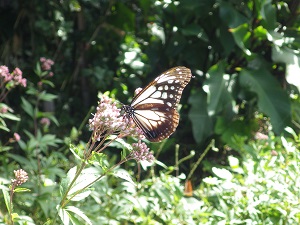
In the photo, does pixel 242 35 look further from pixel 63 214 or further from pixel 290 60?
pixel 63 214

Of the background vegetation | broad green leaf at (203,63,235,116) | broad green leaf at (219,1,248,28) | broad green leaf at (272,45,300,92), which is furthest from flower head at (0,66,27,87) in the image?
broad green leaf at (272,45,300,92)

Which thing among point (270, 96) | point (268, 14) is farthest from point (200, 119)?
point (268, 14)

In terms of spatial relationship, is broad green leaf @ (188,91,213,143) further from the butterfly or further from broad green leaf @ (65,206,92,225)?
broad green leaf @ (65,206,92,225)

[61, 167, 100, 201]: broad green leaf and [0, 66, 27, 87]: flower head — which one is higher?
[0, 66, 27, 87]: flower head

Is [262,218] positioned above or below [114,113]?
below

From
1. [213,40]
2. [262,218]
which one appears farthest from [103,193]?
[213,40]

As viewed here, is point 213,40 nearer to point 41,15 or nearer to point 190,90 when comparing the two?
point 190,90

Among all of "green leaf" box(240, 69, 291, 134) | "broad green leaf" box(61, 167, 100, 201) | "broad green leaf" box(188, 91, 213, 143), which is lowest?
"broad green leaf" box(188, 91, 213, 143)

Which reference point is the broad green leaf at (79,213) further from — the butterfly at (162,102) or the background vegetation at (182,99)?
the background vegetation at (182,99)
